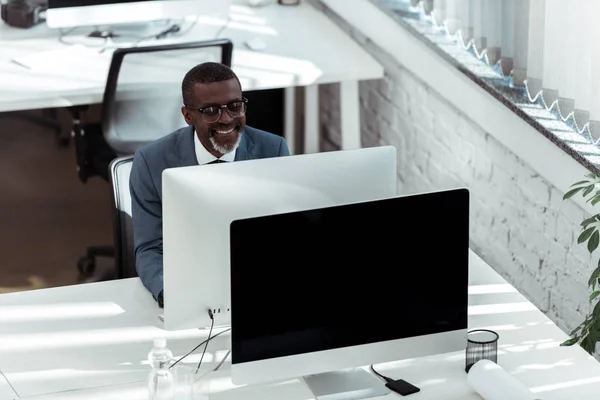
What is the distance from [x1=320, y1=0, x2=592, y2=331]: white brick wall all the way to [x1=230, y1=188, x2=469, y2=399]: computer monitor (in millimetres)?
791

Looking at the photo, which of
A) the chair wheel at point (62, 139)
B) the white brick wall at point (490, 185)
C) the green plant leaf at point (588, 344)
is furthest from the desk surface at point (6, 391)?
the chair wheel at point (62, 139)

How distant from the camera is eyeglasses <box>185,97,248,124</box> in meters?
2.57

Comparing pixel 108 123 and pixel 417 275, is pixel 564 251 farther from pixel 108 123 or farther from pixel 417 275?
pixel 108 123

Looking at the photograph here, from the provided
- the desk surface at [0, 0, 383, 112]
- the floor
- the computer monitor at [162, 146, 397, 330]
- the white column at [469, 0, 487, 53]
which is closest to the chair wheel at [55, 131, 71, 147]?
the floor

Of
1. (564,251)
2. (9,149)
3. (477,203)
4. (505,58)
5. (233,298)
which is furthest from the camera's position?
(9,149)

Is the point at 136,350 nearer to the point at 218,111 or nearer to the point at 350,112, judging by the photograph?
the point at 218,111

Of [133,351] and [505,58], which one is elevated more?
[505,58]

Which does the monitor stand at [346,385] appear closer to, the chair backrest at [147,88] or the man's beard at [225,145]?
the man's beard at [225,145]

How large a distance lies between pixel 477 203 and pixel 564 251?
20.2 inches

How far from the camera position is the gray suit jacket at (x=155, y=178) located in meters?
2.52

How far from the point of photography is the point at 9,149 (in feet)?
15.5

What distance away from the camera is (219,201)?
217 cm

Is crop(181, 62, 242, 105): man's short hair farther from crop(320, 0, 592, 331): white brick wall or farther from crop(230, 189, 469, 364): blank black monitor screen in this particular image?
crop(320, 0, 592, 331): white brick wall

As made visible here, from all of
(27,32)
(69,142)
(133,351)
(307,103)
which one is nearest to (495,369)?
(133,351)
